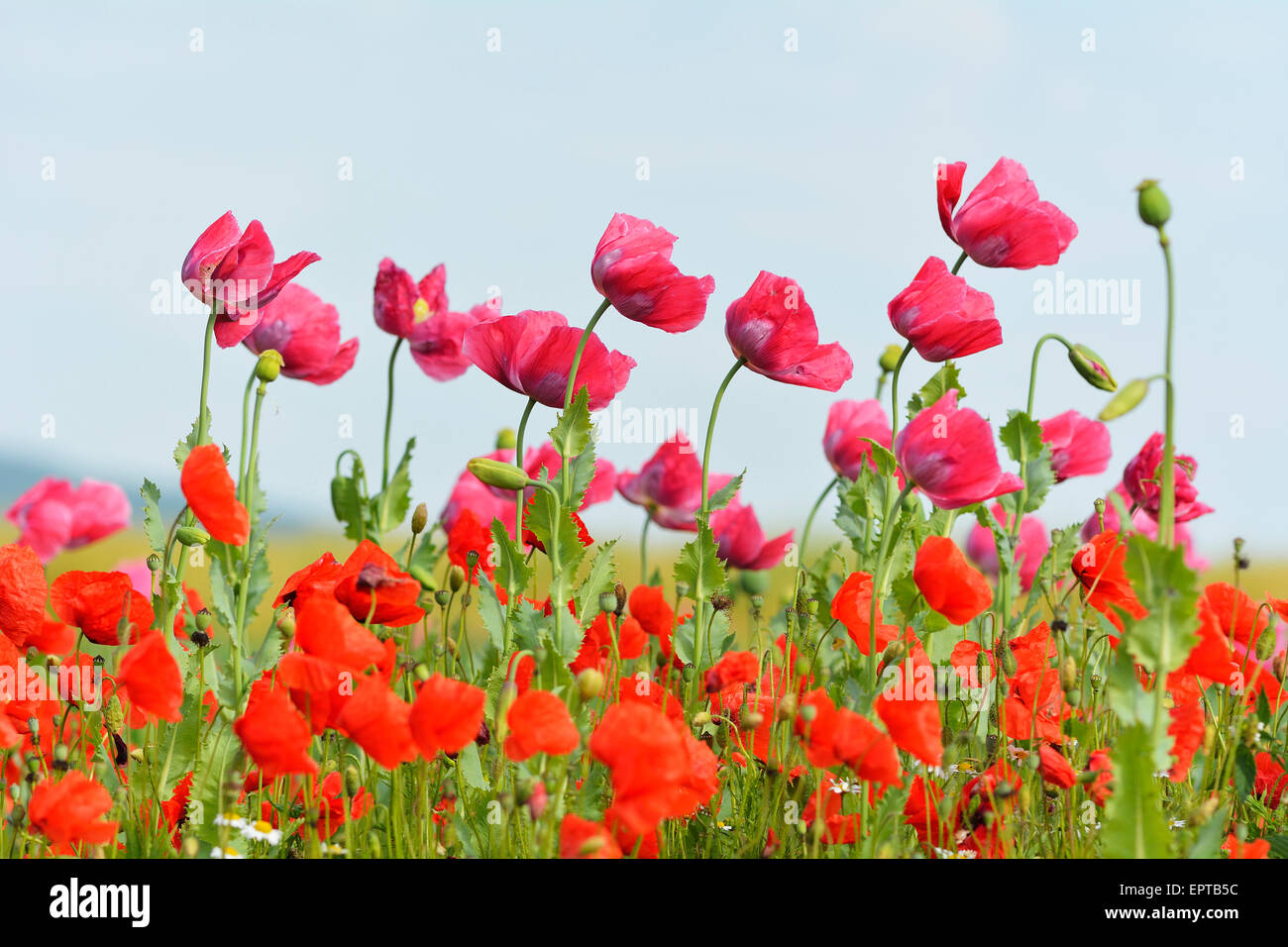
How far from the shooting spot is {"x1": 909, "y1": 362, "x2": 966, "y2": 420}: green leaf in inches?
80.9

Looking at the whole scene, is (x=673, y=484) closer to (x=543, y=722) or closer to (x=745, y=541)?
(x=745, y=541)

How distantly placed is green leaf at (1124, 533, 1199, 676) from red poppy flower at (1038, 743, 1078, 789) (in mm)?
273

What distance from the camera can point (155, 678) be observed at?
1.29 meters

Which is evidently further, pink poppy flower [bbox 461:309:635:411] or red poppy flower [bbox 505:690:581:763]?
pink poppy flower [bbox 461:309:635:411]

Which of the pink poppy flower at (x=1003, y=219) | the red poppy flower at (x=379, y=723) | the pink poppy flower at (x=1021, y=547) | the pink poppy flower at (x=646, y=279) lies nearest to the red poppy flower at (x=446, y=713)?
the red poppy flower at (x=379, y=723)

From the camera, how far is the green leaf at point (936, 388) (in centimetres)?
205

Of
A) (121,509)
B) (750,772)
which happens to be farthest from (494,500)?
(121,509)

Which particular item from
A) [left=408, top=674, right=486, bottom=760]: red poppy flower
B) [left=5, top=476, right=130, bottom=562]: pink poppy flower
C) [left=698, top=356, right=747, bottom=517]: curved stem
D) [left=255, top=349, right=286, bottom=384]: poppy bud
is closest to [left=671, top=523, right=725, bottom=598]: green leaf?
[left=698, top=356, right=747, bottom=517]: curved stem

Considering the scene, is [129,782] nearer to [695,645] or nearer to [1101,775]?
[695,645]

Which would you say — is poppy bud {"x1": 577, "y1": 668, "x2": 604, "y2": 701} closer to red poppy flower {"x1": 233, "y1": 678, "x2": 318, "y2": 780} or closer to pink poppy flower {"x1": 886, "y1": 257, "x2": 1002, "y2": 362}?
red poppy flower {"x1": 233, "y1": 678, "x2": 318, "y2": 780}

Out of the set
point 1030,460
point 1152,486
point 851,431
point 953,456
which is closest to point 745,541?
point 851,431
